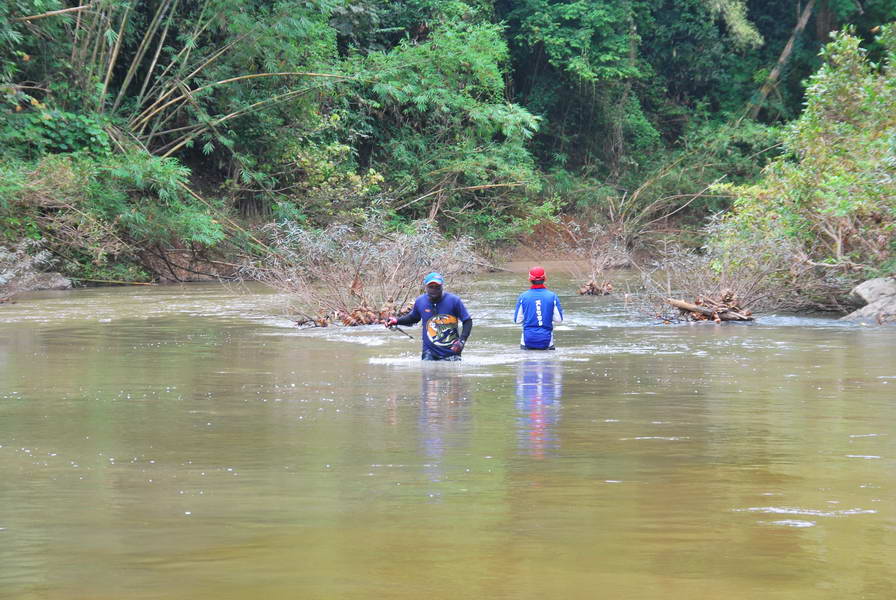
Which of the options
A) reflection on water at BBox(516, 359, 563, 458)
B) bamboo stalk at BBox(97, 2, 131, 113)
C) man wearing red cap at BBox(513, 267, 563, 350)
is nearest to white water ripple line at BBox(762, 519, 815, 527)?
reflection on water at BBox(516, 359, 563, 458)

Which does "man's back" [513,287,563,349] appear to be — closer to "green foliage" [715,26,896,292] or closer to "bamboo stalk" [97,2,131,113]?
"green foliage" [715,26,896,292]

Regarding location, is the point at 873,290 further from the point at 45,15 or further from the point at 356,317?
the point at 45,15

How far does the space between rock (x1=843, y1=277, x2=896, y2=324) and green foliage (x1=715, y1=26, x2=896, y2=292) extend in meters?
0.53

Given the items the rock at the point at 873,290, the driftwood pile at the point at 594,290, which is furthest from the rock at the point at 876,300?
the driftwood pile at the point at 594,290

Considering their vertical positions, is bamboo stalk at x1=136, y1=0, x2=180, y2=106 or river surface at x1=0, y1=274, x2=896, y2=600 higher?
bamboo stalk at x1=136, y1=0, x2=180, y2=106

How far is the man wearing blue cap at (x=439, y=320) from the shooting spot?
1420cm

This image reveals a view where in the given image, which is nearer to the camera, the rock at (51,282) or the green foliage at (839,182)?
the green foliage at (839,182)

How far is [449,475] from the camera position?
26.0 ft

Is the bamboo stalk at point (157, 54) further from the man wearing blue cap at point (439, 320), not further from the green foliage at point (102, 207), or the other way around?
the man wearing blue cap at point (439, 320)

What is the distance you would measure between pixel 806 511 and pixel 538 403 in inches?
188

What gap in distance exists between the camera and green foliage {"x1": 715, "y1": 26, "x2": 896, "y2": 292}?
805 inches

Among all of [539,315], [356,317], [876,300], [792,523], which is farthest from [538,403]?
[876,300]

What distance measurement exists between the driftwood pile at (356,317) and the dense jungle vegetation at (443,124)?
605cm

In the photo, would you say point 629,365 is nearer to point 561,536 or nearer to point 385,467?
point 385,467
